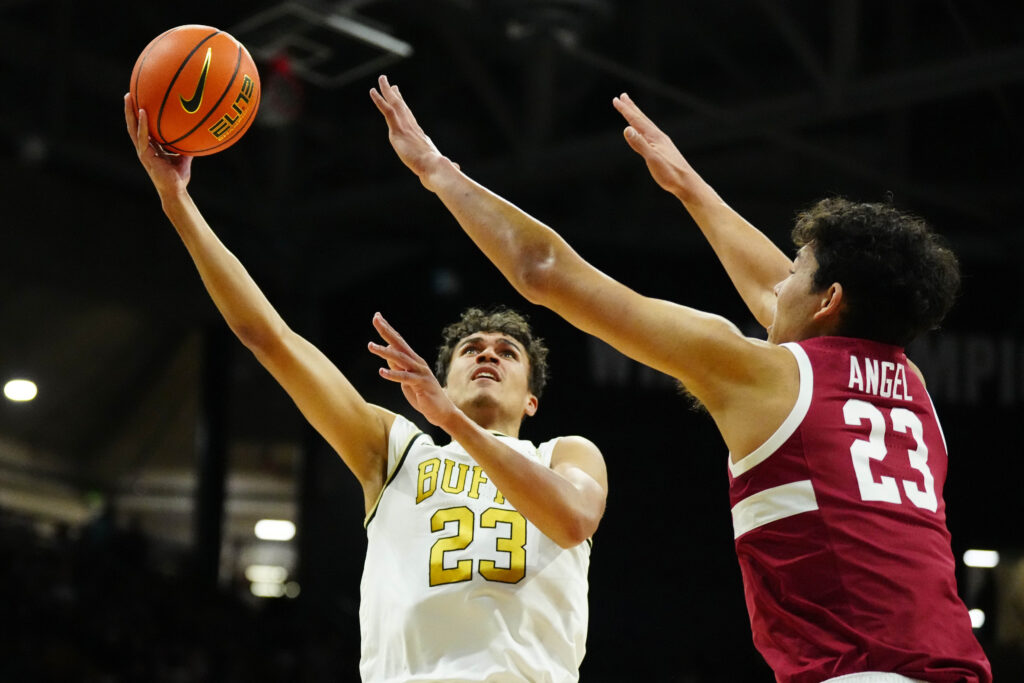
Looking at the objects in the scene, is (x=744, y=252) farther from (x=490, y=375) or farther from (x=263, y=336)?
(x=263, y=336)

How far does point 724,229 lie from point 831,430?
1205 mm

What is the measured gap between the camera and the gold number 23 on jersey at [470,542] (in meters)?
3.59

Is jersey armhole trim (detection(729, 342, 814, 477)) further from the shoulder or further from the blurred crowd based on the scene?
the blurred crowd

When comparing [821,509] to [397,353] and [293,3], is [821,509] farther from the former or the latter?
[293,3]

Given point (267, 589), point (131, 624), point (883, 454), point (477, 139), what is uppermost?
point (477, 139)

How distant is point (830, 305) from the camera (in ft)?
8.82

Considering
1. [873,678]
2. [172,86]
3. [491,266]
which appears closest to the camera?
[873,678]

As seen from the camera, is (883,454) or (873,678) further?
(883,454)

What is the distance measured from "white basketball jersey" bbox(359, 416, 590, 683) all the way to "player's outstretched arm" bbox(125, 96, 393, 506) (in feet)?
0.55

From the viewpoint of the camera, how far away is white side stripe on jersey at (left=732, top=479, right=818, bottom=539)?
8.25ft

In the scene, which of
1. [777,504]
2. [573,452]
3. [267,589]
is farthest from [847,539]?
[267,589]

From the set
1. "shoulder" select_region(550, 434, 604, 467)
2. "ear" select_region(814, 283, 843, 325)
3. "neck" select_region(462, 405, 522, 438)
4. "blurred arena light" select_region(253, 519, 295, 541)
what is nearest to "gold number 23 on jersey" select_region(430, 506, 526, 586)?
"shoulder" select_region(550, 434, 604, 467)

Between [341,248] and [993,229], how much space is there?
26.8ft

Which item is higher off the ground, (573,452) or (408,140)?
(408,140)
